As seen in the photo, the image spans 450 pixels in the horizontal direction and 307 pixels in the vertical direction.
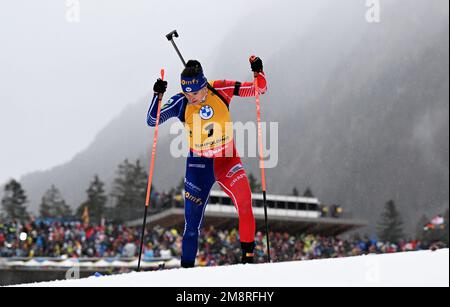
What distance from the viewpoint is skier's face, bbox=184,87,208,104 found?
605 centimetres

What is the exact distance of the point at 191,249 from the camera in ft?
20.2

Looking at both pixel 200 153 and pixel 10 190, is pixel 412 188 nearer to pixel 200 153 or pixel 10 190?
pixel 10 190

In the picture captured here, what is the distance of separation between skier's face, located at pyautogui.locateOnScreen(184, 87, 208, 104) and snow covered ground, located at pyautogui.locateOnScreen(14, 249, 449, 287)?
2.54m

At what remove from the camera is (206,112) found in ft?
19.9

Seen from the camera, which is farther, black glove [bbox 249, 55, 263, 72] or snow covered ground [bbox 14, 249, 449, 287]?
black glove [bbox 249, 55, 263, 72]

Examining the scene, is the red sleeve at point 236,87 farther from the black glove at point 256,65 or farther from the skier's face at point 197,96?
the skier's face at point 197,96

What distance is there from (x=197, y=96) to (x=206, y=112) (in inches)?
7.2

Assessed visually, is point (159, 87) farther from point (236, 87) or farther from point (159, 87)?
point (236, 87)

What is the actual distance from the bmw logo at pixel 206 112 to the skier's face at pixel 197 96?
93 millimetres

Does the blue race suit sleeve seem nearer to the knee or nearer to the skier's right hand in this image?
A: the skier's right hand

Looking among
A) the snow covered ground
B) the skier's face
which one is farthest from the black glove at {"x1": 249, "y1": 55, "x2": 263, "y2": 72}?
the snow covered ground

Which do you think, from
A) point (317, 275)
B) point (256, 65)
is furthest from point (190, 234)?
point (317, 275)

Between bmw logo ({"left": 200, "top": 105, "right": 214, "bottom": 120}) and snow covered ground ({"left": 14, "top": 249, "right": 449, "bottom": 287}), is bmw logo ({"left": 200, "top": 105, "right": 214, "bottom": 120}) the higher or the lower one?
the higher one
